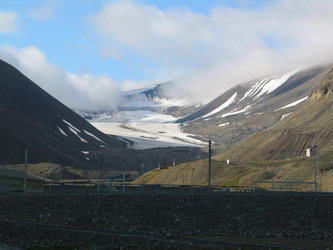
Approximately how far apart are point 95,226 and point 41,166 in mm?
100977

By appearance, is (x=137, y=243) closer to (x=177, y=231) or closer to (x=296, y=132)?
(x=177, y=231)

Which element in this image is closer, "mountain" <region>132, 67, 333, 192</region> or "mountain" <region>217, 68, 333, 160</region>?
"mountain" <region>132, 67, 333, 192</region>

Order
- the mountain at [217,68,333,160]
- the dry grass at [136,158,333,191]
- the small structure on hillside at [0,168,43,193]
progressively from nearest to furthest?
the small structure on hillside at [0,168,43,193]
the dry grass at [136,158,333,191]
the mountain at [217,68,333,160]

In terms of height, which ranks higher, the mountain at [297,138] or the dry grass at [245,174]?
the mountain at [297,138]

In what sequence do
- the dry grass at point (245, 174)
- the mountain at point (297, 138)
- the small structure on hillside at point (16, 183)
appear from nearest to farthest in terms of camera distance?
the small structure on hillside at point (16, 183)
the dry grass at point (245, 174)
the mountain at point (297, 138)

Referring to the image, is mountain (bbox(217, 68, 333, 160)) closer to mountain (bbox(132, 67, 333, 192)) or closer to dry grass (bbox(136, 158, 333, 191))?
mountain (bbox(132, 67, 333, 192))

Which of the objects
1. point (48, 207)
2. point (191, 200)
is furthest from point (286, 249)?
point (48, 207)

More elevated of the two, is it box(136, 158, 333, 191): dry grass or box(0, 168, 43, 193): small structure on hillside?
box(136, 158, 333, 191): dry grass

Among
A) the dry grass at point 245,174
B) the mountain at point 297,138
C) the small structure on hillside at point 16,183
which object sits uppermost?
the mountain at point 297,138

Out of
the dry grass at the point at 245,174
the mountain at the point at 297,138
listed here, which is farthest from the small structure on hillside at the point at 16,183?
the mountain at the point at 297,138

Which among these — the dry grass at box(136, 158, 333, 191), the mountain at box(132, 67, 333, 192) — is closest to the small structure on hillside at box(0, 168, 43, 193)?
the dry grass at box(136, 158, 333, 191)

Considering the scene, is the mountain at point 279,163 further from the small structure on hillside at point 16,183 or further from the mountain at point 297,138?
the small structure on hillside at point 16,183

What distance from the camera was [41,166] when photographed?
Result: 157 m

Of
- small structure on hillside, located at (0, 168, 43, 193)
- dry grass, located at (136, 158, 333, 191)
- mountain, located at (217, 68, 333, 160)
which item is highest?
mountain, located at (217, 68, 333, 160)
